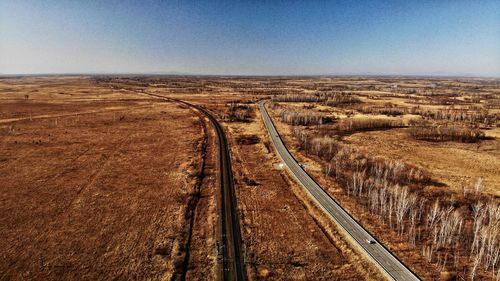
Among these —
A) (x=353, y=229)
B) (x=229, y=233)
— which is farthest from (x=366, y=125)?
(x=229, y=233)

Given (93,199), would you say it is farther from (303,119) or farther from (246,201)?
Answer: (303,119)

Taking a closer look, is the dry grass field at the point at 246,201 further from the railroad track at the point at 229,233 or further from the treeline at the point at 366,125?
the treeline at the point at 366,125

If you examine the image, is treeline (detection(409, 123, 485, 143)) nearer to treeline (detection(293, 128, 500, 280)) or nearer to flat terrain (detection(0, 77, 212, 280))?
treeline (detection(293, 128, 500, 280))

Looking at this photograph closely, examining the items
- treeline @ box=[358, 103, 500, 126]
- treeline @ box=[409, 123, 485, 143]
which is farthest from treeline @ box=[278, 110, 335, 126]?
treeline @ box=[358, 103, 500, 126]

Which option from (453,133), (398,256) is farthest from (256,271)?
(453,133)

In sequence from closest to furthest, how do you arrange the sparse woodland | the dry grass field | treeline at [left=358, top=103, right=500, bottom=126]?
the dry grass field → the sparse woodland → treeline at [left=358, top=103, right=500, bottom=126]
